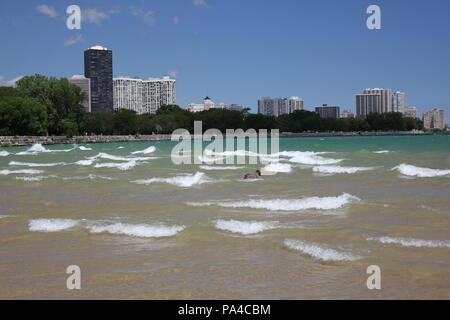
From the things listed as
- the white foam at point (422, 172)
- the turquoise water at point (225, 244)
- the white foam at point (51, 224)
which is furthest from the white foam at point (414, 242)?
the white foam at point (422, 172)

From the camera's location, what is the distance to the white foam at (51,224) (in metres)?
9.91

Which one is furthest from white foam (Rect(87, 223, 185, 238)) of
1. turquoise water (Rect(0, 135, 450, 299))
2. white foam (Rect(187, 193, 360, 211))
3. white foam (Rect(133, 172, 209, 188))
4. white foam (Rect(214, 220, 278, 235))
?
white foam (Rect(133, 172, 209, 188))

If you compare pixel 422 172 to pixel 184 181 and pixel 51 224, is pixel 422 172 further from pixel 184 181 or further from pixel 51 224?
pixel 51 224

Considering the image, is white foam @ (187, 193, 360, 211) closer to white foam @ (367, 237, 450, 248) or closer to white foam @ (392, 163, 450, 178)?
white foam @ (367, 237, 450, 248)

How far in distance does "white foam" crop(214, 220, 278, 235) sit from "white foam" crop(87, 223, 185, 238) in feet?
2.65

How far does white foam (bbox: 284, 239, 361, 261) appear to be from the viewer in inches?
286

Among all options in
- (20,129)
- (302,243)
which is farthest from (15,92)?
(302,243)

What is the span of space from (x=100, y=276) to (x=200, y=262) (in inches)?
56.7

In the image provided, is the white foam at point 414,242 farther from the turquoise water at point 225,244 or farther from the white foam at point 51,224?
the white foam at point 51,224

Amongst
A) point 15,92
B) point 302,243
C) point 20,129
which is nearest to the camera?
point 302,243

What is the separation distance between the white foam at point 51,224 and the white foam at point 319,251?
461cm

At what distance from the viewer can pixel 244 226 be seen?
9469 mm

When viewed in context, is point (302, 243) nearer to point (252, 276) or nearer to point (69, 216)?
point (252, 276)

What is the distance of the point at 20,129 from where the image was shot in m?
91.6
